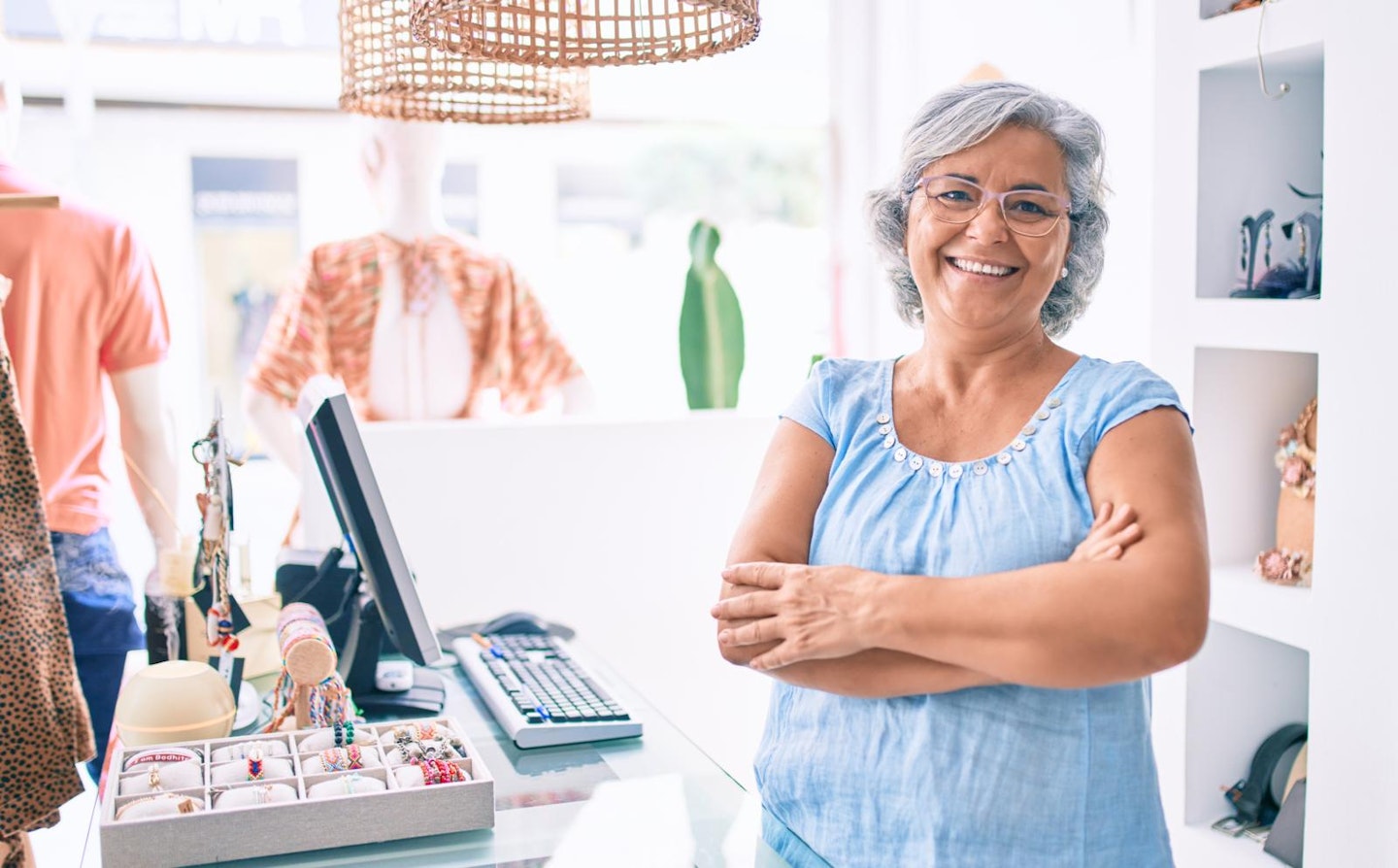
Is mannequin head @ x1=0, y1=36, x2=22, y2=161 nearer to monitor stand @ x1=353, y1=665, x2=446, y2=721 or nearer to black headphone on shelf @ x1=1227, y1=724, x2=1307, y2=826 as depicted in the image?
monitor stand @ x1=353, y1=665, x2=446, y2=721

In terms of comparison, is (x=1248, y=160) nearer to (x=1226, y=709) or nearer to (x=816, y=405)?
(x=1226, y=709)

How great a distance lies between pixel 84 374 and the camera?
7.56 feet

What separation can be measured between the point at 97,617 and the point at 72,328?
0.49 m

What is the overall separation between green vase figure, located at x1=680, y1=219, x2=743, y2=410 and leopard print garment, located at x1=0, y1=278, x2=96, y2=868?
1872 mm

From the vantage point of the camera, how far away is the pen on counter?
2.03 meters

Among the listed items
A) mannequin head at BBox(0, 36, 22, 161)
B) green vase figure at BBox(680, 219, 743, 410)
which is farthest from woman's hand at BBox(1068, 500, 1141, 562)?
green vase figure at BBox(680, 219, 743, 410)

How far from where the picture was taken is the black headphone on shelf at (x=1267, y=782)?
2.18 m

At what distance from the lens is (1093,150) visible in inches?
58.1

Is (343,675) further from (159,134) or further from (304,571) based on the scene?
(159,134)

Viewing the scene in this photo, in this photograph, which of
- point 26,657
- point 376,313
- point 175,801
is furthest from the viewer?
point 376,313

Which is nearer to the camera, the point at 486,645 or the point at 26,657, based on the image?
the point at 26,657

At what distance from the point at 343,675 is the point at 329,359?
1250mm

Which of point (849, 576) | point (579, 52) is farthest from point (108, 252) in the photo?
point (849, 576)

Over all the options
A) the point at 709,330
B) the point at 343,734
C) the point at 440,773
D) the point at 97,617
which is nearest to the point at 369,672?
the point at 343,734
